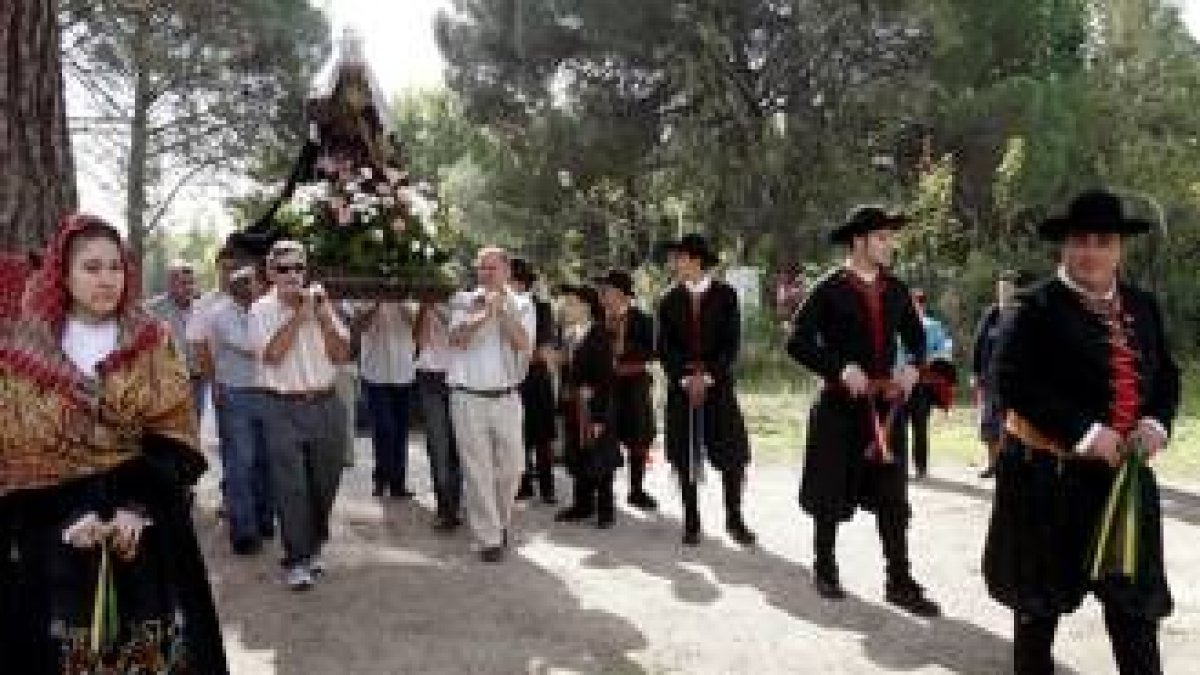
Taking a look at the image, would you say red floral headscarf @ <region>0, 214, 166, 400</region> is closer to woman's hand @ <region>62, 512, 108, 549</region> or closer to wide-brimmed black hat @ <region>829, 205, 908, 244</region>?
woman's hand @ <region>62, 512, 108, 549</region>

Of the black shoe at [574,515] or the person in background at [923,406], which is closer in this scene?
the black shoe at [574,515]

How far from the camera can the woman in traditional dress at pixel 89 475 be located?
4414 mm

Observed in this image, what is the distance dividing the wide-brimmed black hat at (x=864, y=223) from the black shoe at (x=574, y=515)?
361cm

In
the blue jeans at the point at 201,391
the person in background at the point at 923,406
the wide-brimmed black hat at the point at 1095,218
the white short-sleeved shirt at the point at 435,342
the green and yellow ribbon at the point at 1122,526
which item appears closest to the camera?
the green and yellow ribbon at the point at 1122,526

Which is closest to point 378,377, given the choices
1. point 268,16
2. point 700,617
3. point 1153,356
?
point 700,617

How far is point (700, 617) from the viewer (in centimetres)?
751

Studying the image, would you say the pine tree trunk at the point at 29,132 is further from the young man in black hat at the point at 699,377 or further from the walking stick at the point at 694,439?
the walking stick at the point at 694,439

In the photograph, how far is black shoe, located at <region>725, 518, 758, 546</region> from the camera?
31.3 feet

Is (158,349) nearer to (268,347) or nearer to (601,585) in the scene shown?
(268,347)

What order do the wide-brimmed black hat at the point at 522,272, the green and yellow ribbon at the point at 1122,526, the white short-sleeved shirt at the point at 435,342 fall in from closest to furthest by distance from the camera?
the green and yellow ribbon at the point at 1122,526
the white short-sleeved shirt at the point at 435,342
the wide-brimmed black hat at the point at 522,272

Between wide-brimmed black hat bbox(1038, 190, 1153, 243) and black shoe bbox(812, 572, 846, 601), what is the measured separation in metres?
2.95

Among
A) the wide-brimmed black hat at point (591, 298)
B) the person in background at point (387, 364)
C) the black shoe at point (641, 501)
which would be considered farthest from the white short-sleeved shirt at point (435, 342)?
the black shoe at point (641, 501)

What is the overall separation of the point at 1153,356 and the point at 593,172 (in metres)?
24.6

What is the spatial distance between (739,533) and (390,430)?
2.75m
